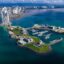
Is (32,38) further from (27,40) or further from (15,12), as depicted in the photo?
(15,12)

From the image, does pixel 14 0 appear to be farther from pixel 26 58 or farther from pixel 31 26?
pixel 26 58

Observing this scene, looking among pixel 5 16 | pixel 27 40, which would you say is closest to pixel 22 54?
pixel 27 40

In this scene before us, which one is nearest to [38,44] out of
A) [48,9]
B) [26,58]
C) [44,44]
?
[44,44]

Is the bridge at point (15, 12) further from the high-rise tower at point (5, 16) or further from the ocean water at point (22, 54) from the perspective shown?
the ocean water at point (22, 54)

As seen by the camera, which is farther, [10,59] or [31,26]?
[31,26]

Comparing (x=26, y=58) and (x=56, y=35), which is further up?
(x=56, y=35)

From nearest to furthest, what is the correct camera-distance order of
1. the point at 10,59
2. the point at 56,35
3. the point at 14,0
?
the point at 10,59
the point at 56,35
the point at 14,0

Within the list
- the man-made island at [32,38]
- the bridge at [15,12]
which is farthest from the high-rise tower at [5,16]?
the man-made island at [32,38]

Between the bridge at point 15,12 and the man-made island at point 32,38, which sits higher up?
the bridge at point 15,12

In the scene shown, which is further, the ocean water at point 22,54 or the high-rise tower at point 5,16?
the high-rise tower at point 5,16
